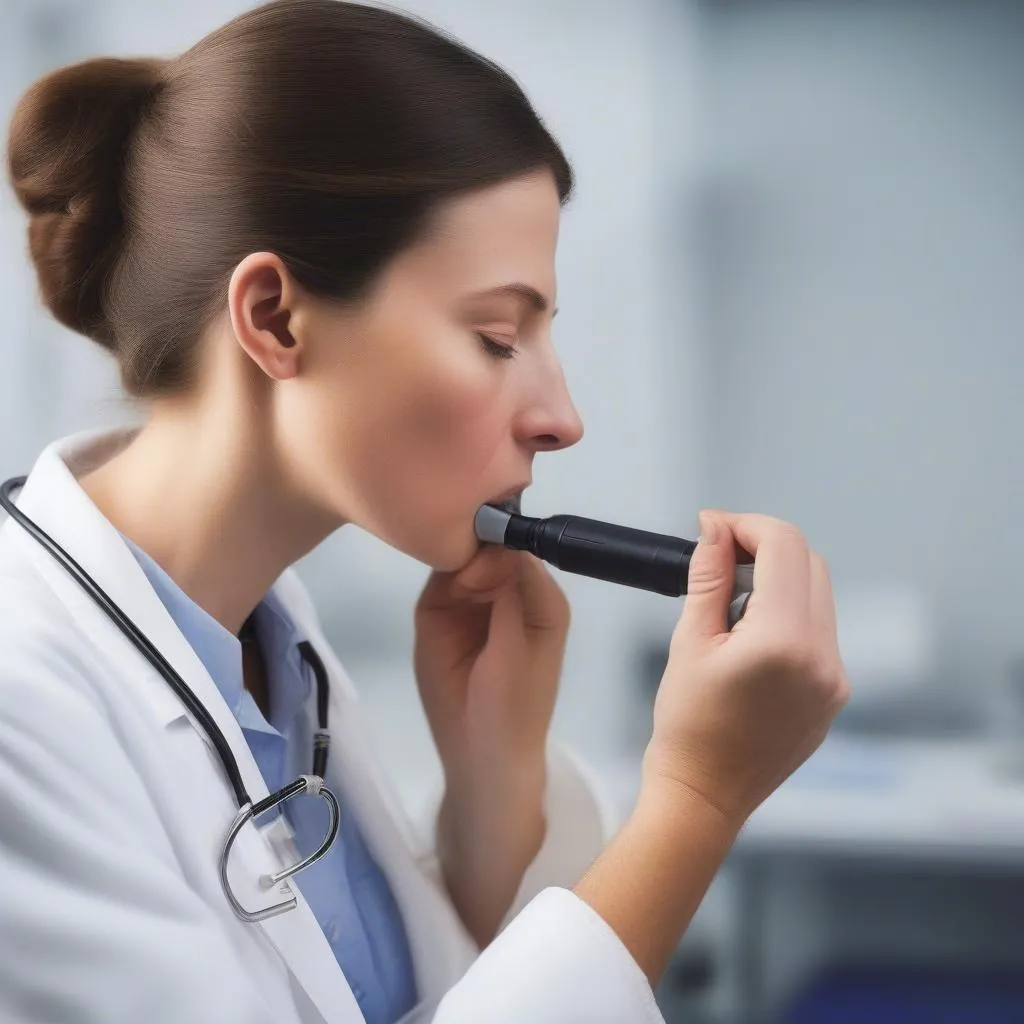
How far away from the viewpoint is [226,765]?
705 millimetres

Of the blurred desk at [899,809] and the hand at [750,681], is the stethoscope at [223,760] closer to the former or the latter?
the hand at [750,681]

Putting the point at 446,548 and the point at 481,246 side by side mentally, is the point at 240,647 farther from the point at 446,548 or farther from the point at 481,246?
the point at 481,246

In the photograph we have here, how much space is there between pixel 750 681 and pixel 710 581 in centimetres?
8

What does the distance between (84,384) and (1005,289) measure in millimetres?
1104

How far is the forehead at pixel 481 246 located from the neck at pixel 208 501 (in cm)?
15

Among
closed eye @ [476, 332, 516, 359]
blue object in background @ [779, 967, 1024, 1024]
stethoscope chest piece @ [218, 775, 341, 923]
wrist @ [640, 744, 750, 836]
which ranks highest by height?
closed eye @ [476, 332, 516, 359]

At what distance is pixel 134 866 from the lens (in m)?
0.60

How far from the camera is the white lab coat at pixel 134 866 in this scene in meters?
0.57

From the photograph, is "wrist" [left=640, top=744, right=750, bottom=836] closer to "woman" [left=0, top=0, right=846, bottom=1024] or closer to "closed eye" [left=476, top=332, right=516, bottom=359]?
"woman" [left=0, top=0, right=846, bottom=1024]

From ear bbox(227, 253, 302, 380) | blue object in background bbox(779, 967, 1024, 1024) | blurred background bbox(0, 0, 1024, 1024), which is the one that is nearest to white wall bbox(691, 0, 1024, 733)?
blurred background bbox(0, 0, 1024, 1024)

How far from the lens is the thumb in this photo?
2.19ft

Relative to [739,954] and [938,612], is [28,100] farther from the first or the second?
[739,954]

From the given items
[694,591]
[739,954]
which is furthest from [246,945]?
[739,954]

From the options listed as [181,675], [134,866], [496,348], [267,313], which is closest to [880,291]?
[496,348]
